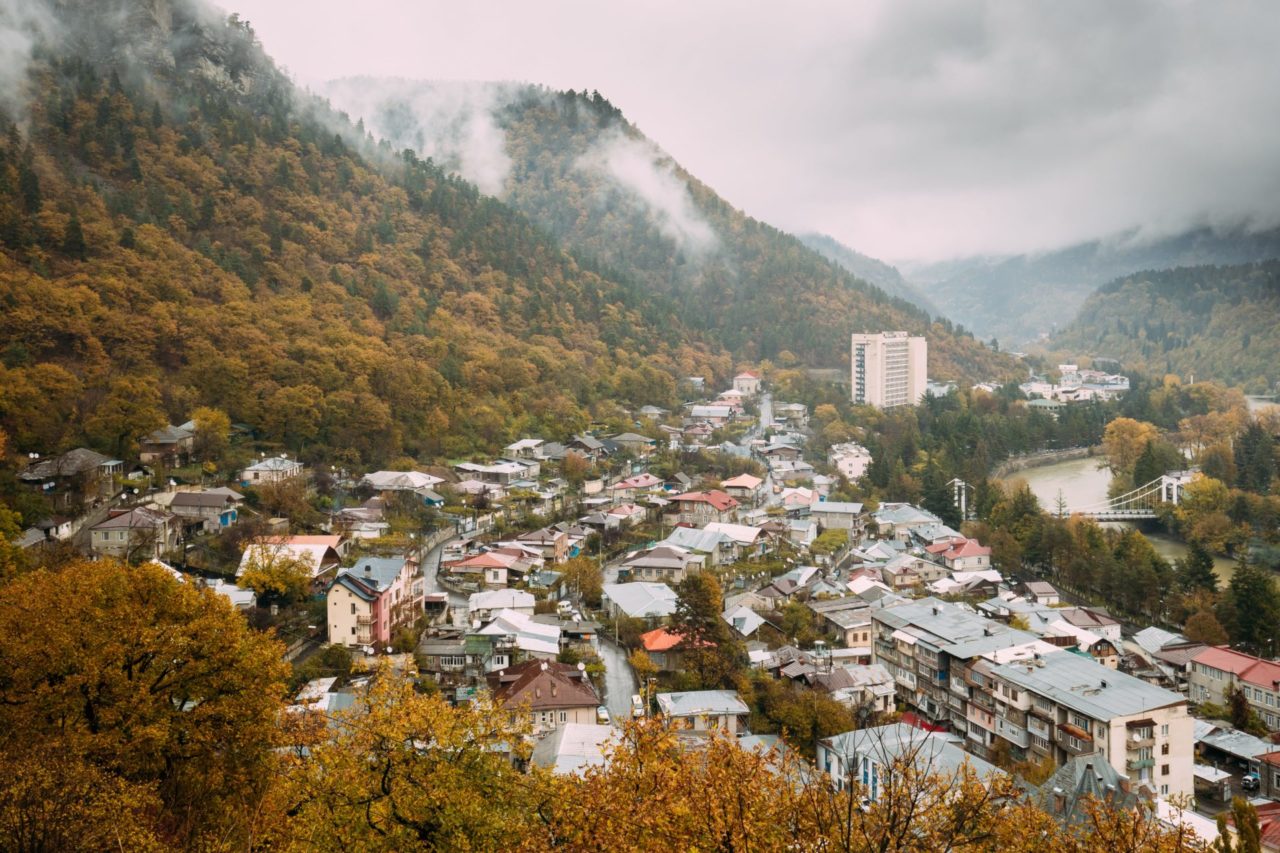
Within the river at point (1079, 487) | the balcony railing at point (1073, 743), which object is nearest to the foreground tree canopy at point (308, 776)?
the balcony railing at point (1073, 743)

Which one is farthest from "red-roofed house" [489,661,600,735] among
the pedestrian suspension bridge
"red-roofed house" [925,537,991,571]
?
the pedestrian suspension bridge

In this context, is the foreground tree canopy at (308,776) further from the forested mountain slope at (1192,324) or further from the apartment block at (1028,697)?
the forested mountain slope at (1192,324)

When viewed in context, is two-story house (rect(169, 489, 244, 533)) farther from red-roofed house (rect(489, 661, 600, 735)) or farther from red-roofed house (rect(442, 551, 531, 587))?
red-roofed house (rect(489, 661, 600, 735))

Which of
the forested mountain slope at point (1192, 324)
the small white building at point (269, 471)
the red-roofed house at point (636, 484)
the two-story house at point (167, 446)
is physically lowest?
the red-roofed house at point (636, 484)

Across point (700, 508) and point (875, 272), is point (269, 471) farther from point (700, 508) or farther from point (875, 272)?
point (875, 272)

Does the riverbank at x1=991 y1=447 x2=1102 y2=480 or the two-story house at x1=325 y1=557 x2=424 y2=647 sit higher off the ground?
the two-story house at x1=325 y1=557 x2=424 y2=647

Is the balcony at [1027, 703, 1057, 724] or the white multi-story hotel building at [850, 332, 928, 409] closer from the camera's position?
the balcony at [1027, 703, 1057, 724]

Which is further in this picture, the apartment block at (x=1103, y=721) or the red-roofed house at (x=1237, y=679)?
the red-roofed house at (x=1237, y=679)
